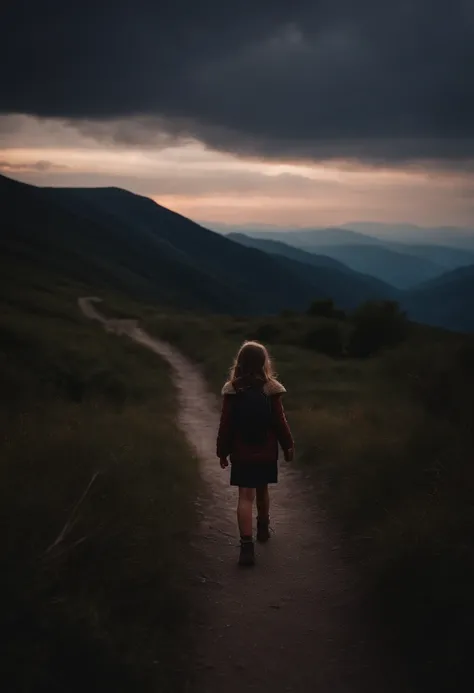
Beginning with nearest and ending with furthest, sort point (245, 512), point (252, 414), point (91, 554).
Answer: point (91, 554), point (252, 414), point (245, 512)

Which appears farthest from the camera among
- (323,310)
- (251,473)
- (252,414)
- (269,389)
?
(323,310)

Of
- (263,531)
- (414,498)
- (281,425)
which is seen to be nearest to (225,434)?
(281,425)

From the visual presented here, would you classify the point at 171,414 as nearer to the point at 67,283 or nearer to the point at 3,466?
the point at 3,466

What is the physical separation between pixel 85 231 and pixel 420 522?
198 meters

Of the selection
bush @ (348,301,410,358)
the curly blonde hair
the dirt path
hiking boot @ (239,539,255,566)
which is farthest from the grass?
bush @ (348,301,410,358)

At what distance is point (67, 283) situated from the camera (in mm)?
86375

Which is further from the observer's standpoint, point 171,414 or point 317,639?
point 171,414

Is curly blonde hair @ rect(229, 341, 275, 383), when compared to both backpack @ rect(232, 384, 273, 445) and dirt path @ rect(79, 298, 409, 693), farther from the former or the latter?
dirt path @ rect(79, 298, 409, 693)

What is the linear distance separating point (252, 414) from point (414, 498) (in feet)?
7.18

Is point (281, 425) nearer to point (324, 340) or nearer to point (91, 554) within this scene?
point (91, 554)

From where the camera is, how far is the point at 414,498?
658 centimetres

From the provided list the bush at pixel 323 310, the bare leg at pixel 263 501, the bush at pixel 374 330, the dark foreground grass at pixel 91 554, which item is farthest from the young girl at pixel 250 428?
the bush at pixel 323 310

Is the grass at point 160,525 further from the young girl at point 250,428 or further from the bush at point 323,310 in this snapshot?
the bush at point 323,310

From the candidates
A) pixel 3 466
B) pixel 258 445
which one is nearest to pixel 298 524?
pixel 258 445
